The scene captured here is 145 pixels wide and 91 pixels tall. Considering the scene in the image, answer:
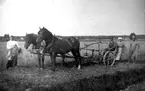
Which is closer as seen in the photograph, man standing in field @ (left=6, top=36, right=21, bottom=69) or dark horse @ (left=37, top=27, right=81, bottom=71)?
man standing in field @ (left=6, top=36, right=21, bottom=69)

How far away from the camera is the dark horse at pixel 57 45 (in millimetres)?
3401

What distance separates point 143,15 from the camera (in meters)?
4.01

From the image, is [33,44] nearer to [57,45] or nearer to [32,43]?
[32,43]

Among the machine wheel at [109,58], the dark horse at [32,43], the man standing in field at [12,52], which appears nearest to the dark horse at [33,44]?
the dark horse at [32,43]

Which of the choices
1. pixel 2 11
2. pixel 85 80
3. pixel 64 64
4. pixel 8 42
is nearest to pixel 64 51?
Result: pixel 64 64

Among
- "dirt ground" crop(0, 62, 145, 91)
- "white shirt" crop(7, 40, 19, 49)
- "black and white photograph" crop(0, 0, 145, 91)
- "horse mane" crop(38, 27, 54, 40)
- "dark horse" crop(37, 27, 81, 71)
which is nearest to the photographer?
"dirt ground" crop(0, 62, 145, 91)

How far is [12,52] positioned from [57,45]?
Result: 3.26ft

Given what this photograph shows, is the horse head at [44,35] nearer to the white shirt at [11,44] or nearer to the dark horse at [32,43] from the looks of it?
the dark horse at [32,43]

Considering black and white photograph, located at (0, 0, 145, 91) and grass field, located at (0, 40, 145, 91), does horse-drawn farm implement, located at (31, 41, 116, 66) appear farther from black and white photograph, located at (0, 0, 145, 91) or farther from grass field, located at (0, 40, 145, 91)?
grass field, located at (0, 40, 145, 91)

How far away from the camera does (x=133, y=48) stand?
4.38 m

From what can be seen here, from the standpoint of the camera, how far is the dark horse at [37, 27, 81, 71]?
3401 millimetres

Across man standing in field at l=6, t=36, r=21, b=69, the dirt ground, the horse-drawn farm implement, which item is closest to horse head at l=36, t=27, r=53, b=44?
man standing in field at l=6, t=36, r=21, b=69

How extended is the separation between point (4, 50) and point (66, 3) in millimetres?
1289

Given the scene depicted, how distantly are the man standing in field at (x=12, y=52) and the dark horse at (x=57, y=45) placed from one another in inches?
18.9
